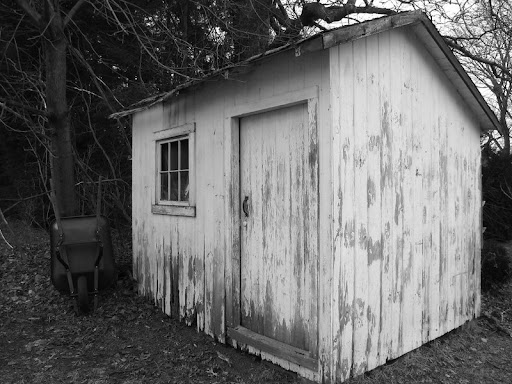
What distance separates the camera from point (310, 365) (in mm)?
3789

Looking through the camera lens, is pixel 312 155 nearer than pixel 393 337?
Yes

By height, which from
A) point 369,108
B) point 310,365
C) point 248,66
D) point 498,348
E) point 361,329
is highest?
point 248,66

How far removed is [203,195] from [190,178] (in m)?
0.39

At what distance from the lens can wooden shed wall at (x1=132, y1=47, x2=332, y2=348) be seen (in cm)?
394

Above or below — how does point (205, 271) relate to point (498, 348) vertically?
above

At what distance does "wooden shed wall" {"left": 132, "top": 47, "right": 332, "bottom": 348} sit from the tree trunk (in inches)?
57.2

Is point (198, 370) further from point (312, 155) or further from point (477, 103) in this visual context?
point (477, 103)

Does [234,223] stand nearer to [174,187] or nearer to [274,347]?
[274,347]

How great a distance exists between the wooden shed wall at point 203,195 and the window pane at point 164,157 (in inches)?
6.4

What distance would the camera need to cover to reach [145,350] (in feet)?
16.4

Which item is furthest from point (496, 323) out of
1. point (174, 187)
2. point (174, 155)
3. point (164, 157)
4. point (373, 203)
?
point (164, 157)

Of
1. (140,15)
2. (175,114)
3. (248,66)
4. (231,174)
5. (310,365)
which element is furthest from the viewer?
(140,15)

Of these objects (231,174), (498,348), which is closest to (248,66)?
(231,174)

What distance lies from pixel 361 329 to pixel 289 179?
1450mm
